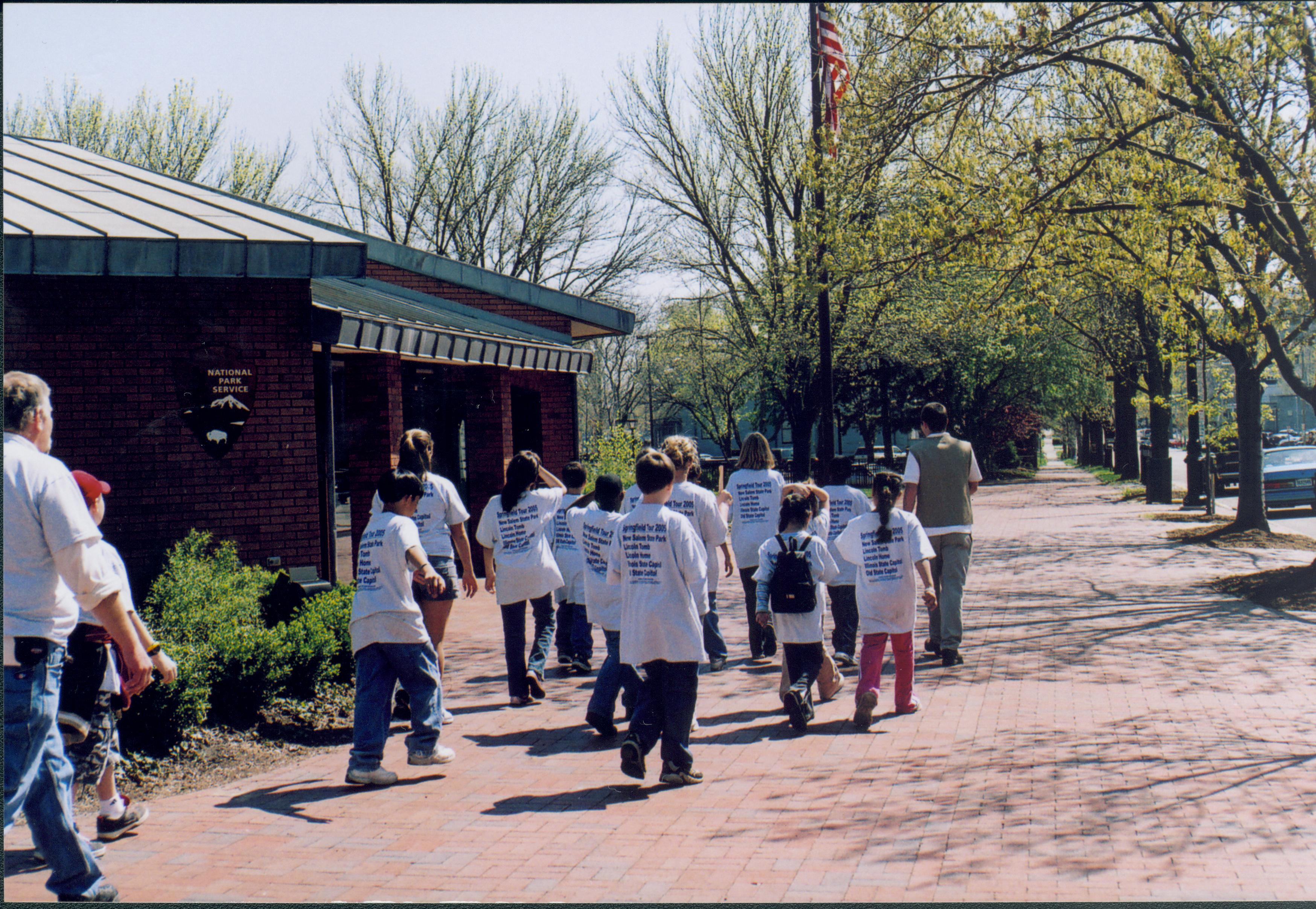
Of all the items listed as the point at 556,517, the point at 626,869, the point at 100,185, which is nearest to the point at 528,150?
the point at 100,185

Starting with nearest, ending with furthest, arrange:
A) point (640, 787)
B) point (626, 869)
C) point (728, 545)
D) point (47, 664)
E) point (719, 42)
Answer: point (47, 664) < point (626, 869) < point (640, 787) < point (728, 545) < point (719, 42)

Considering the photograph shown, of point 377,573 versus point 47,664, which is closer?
point 47,664

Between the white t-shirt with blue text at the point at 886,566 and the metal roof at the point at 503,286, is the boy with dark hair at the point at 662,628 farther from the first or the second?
the metal roof at the point at 503,286

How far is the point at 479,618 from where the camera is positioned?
458 inches

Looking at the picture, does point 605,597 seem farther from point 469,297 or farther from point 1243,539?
point 1243,539

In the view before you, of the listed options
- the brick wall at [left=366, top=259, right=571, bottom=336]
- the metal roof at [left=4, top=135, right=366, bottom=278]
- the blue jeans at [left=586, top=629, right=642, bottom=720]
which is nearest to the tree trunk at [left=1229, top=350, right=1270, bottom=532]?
the brick wall at [left=366, top=259, right=571, bottom=336]

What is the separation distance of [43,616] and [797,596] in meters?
4.07

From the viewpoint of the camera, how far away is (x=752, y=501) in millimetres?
8609

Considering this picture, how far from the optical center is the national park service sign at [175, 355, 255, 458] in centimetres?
857

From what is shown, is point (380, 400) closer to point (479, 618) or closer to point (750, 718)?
point (479, 618)

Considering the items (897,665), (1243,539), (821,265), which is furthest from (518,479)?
(1243,539)

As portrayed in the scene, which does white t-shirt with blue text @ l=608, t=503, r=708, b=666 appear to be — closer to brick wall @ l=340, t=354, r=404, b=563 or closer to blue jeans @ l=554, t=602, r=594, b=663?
blue jeans @ l=554, t=602, r=594, b=663

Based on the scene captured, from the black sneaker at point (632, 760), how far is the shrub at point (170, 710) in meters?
2.42

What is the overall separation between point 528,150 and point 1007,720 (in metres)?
28.8
